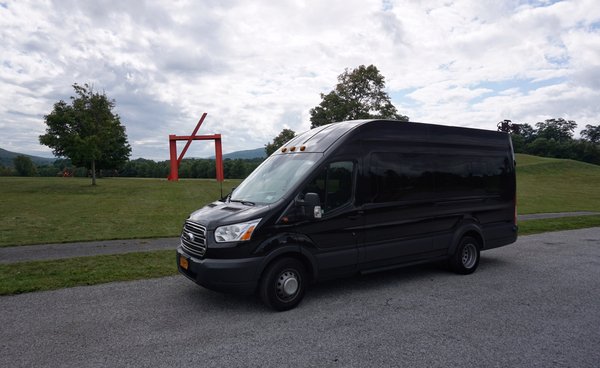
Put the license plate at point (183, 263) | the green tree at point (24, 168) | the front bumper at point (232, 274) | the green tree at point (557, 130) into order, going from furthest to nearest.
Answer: the green tree at point (557, 130), the green tree at point (24, 168), the license plate at point (183, 263), the front bumper at point (232, 274)

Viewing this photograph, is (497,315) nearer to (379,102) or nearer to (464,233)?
(464,233)

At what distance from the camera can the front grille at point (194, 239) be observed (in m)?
5.01

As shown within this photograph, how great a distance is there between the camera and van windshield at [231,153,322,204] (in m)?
5.30

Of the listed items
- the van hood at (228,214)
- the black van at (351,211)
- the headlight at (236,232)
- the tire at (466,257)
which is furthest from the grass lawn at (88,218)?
the tire at (466,257)

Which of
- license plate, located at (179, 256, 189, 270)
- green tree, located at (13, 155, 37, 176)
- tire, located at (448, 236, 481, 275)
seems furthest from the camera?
green tree, located at (13, 155, 37, 176)

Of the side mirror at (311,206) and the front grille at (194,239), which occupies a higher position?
the side mirror at (311,206)

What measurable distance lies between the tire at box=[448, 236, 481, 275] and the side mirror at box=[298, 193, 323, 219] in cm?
318

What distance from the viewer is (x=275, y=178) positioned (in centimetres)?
570

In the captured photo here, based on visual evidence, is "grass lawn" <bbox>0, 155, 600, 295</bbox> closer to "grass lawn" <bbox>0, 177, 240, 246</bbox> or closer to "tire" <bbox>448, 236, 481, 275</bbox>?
"grass lawn" <bbox>0, 177, 240, 246</bbox>

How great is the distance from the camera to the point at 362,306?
5246 mm

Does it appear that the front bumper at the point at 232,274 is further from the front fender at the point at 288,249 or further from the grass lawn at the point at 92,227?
the grass lawn at the point at 92,227

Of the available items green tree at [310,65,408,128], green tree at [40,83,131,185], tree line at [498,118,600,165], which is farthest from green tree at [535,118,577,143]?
green tree at [40,83,131,185]

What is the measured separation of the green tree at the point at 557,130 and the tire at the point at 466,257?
13715 centimetres

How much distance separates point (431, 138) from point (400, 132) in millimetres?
765
